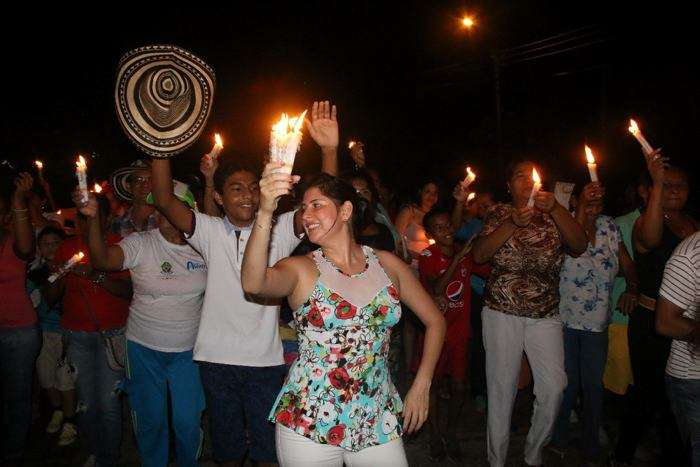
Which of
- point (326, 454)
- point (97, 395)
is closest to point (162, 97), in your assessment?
point (326, 454)

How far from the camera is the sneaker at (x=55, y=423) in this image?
638cm

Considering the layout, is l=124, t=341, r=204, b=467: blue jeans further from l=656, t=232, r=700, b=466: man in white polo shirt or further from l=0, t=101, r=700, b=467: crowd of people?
l=656, t=232, r=700, b=466: man in white polo shirt

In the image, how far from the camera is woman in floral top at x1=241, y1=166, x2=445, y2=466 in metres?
3.21

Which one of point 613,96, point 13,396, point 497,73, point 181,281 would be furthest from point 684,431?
point 613,96

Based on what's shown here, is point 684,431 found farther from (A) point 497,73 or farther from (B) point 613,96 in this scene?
(B) point 613,96

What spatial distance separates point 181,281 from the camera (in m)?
4.67

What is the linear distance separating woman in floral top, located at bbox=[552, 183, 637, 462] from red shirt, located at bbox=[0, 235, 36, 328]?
5.00 m

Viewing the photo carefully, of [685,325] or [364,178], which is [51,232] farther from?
[685,325]

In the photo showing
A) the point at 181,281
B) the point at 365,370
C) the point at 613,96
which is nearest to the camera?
the point at 365,370

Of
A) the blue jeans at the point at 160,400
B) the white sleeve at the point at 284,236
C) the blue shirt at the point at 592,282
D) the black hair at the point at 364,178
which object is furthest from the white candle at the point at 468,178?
Result: the blue jeans at the point at 160,400

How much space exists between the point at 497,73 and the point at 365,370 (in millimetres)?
19311

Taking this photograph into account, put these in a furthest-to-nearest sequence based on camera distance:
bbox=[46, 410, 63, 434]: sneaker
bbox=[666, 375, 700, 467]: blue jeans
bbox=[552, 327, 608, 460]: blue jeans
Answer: bbox=[46, 410, 63, 434]: sneaker, bbox=[552, 327, 608, 460]: blue jeans, bbox=[666, 375, 700, 467]: blue jeans

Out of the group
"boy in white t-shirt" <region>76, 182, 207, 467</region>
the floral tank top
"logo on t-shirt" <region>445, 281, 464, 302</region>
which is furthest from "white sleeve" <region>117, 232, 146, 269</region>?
"logo on t-shirt" <region>445, 281, 464, 302</region>

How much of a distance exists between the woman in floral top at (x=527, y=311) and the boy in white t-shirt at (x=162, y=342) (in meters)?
2.50
